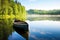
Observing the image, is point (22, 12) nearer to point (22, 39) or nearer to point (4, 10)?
point (4, 10)

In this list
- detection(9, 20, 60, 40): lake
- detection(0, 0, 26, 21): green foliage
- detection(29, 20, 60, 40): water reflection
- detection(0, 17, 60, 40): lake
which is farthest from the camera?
detection(0, 0, 26, 21): green foliage

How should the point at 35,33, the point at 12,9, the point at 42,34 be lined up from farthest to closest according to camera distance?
the point at 12,9 → the point at 35,33 → the point at 42,34

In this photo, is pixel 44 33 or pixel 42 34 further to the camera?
pixel 44 33

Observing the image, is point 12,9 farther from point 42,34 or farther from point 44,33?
point 42,34

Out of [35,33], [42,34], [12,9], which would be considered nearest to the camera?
[42,34]

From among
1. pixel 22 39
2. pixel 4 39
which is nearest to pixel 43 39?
pixel 22 39

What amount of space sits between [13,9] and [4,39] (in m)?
14.2

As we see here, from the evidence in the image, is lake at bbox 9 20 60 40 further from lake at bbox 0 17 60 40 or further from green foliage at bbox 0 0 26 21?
green foliage at bbox 0 0 26 21

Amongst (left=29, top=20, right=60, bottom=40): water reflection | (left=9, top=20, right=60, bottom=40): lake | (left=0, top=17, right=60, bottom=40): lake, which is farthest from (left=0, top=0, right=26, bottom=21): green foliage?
(left=9, top=20, right=60, bottom=40): lake

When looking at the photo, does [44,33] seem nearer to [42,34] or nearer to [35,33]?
[42,34]

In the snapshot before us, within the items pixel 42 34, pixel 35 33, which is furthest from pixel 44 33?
pixel 35 33

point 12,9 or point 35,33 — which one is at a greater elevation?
point 12,9

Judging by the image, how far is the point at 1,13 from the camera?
61.3ft

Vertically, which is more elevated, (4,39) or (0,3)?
(0,3)
